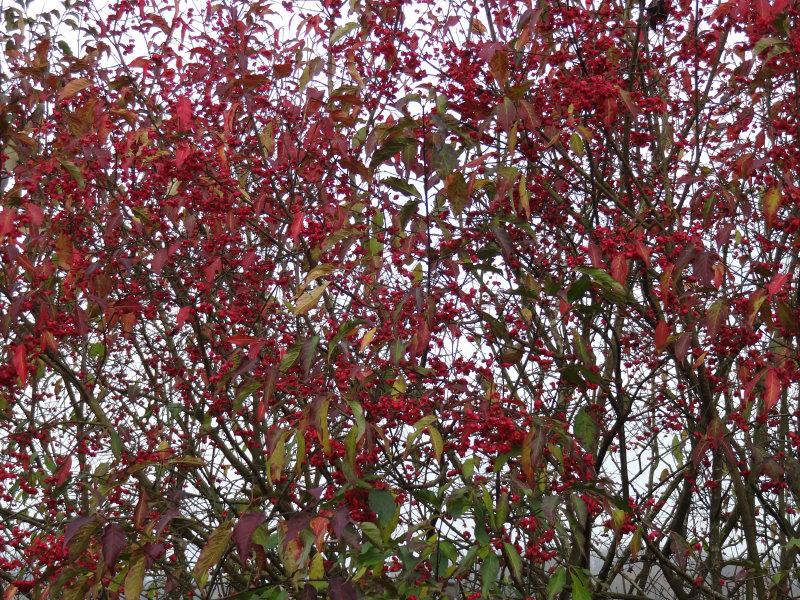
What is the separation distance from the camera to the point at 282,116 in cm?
356

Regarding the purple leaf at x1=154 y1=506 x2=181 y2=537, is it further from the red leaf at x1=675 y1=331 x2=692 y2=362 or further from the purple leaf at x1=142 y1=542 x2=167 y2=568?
the red leaf at x1=675 y1=331 x2=692 y2=362

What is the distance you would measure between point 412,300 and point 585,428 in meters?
0.69

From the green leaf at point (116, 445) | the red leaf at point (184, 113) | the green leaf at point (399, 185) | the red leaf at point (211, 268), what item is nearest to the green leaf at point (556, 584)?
the green leaf at point (399, 185)

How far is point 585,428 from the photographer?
281cm

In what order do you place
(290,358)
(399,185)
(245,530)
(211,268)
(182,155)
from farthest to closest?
(211,268)
(182,155)
(399,185)
(290,358)
(245,530)

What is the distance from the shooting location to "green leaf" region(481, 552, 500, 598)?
2312 millimetres

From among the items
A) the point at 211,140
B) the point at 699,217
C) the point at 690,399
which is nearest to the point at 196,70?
the point at 211,140

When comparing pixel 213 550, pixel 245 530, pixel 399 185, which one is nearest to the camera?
pixel 245 530

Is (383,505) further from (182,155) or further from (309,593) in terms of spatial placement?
(182,155)

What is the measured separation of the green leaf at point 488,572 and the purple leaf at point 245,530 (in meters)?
0.61

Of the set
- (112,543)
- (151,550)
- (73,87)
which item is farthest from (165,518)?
(73,87)

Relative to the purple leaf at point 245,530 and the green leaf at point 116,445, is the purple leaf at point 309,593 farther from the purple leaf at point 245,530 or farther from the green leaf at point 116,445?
the green leaf at point 116,445

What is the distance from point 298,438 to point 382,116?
1.89 meters

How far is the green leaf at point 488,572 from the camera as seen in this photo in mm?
2312
